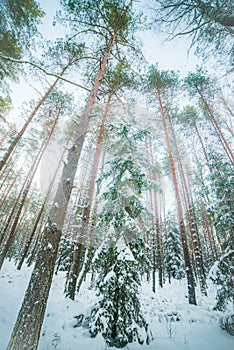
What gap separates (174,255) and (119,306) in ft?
55.6

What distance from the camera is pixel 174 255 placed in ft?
59.2

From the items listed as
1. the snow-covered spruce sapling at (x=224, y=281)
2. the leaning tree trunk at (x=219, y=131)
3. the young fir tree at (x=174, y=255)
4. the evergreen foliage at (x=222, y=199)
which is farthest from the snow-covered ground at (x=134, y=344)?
the young fir tree at (x=174, y=255)

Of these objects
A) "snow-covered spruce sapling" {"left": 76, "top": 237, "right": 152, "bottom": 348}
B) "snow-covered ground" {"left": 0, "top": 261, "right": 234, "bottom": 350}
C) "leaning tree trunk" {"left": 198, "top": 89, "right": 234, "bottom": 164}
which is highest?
"leaning tree trunk" {"left": 198, "top": 89, "right": 234, "bottom": 164}

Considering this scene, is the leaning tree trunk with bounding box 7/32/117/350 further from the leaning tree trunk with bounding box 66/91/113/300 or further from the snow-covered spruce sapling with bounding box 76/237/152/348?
the leaning tree trunk with bounding box 66/91/113/300

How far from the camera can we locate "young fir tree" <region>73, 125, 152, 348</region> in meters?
3.63

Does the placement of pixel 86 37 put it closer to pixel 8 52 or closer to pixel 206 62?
pixel 8 52

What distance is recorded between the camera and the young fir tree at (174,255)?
58.3 feet

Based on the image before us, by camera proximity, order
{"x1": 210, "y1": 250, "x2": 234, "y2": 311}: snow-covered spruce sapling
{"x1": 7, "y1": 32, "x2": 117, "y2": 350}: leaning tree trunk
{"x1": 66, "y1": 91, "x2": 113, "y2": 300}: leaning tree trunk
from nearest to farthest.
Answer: {"x1": 7, "y1": 32, "x2": 117, "y2": 350}: leaning tree trunk < {"x1": 210, "y1": 250, "x2": 234, "y2": 311}: snow-covered spruce sapling < {"x1": 66, "y1": 91, "x2": 113, "y2": 300}: leaning tree trunk

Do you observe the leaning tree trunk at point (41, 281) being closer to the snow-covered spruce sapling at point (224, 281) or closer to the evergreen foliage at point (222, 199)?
the snow-covered spruce sapling at point (224, 281)

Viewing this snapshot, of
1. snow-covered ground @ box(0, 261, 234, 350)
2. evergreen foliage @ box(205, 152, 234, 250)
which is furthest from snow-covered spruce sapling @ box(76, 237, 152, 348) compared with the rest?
evergreen foliage @ box(205, 152, 234, 250)

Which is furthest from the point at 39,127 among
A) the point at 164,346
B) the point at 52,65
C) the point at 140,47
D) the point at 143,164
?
the point at 164,346

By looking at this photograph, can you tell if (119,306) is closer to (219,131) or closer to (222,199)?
(222,199)

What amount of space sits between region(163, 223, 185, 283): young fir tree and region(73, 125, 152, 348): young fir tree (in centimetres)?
1551

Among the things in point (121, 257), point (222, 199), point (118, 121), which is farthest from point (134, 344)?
point (118, 121)
